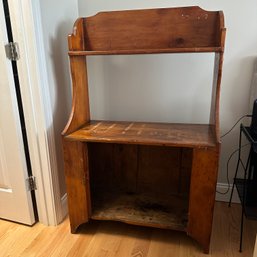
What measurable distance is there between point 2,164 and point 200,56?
142cm

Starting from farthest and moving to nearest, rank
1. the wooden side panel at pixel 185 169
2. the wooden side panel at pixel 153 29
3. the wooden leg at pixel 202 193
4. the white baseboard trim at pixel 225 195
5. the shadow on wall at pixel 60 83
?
the white baseboard trim at pixel 225 195 < the wooden side panel at pixel 185 169 < the shadow on wall at pixel 60 83 < the wooden side panel at pixel 153 29 < the wooden leg at pixel 202 193

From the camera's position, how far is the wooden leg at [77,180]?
124cm

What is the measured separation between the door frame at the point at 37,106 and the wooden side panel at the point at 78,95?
0.14 metres

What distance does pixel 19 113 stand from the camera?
133 cm

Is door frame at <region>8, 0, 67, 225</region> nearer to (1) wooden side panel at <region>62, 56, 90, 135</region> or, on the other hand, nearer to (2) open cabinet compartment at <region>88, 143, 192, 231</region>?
(1) wooden side panel at <region>62, 56, 90, 135</region>

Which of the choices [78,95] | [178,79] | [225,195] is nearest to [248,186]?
[225,195]

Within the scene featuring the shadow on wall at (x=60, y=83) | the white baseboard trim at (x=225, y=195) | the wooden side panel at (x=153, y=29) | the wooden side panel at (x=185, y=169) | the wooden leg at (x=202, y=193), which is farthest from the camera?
the white baseboard trim at (x=225, y=195)

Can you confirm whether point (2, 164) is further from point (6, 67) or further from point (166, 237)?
point (166, 237)

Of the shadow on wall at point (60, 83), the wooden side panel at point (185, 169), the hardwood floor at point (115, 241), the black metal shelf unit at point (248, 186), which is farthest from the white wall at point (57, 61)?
the black metal shelf unit at point (248, 186)

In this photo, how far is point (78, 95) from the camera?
1.37 m

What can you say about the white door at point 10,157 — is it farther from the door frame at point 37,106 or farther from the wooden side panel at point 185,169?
the wooden side panel at point 185,169

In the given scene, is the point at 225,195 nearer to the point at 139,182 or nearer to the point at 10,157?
the point at 139,182

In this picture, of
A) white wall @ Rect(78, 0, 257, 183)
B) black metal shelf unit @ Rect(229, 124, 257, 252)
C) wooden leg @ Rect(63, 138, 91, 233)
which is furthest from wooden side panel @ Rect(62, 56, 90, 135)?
black metal shelf unit @ Rect(229, 124, 257, 252)

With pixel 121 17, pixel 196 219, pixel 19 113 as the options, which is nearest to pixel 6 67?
pixel 19 113
